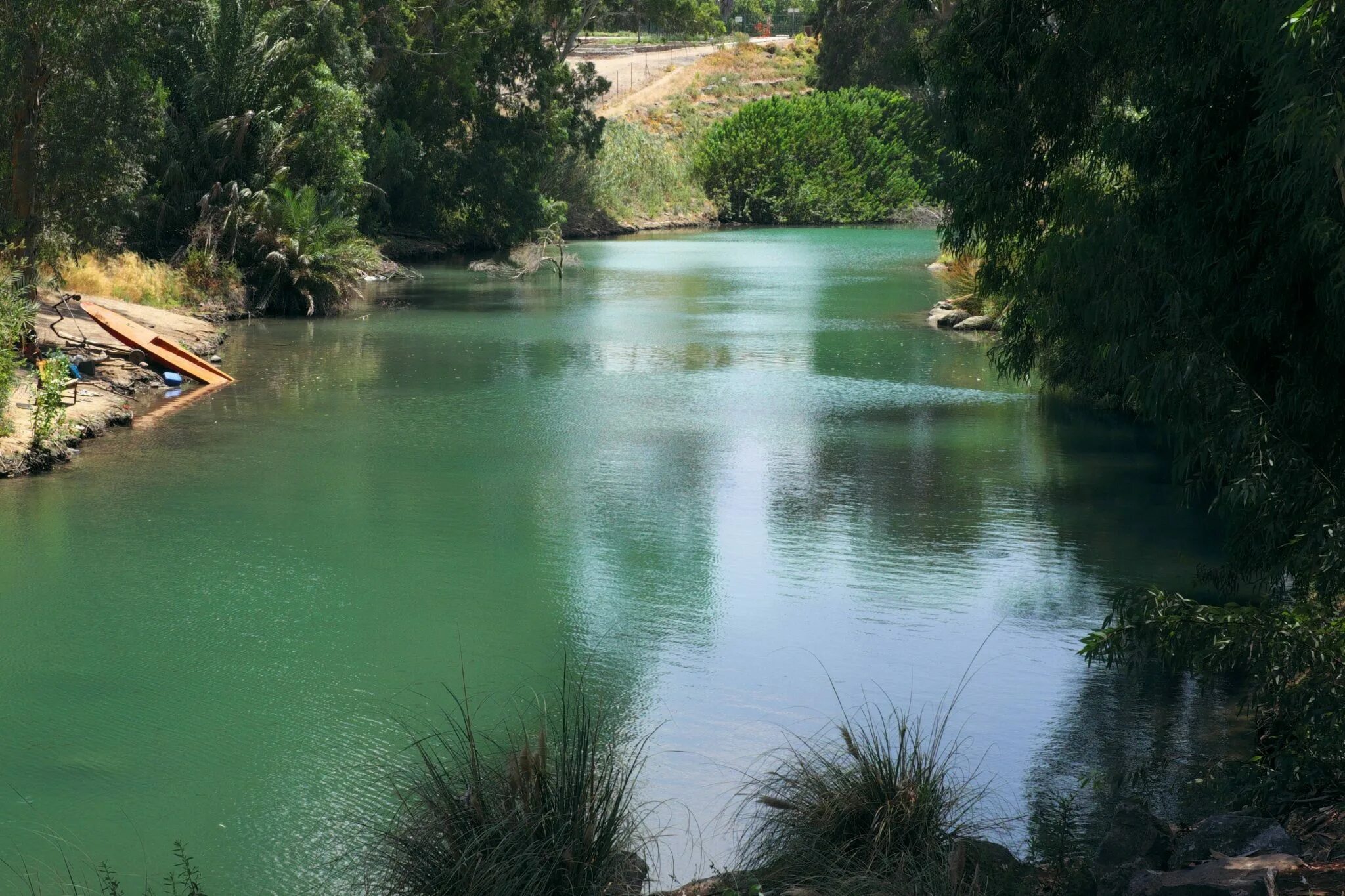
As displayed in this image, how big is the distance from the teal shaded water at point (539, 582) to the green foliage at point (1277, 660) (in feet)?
3.06

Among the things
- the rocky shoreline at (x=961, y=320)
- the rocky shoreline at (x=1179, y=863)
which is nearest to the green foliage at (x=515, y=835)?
the rocky shoreline at (x=1179, y=863)

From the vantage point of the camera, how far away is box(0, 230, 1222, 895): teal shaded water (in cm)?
666

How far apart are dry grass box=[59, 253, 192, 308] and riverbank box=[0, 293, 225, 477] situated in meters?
0.40

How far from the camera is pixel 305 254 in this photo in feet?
81.1

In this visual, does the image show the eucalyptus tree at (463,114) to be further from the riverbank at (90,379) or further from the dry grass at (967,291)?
the dry grass at (967,291)

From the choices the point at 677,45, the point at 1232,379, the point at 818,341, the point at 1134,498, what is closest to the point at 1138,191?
the point at 1232,379

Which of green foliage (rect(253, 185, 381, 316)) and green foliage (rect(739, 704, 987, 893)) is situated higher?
green foliage (rect(253, 185, 381, 316))

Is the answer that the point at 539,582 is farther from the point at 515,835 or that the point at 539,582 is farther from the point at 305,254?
the point at 305,254

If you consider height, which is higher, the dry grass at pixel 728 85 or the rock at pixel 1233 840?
the dry grass at pixel 728 85

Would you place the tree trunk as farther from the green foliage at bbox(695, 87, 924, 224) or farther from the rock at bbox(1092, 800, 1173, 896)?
the green foliage at bbox(695, 87, 924, 224)

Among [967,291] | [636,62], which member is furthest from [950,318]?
[636,62]

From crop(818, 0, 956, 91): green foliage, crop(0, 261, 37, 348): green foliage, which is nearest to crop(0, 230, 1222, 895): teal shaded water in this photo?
crop(0, 261, 37, 348): green foliage

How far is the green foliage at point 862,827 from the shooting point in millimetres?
4559

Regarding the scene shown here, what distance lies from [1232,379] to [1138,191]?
196 cm
